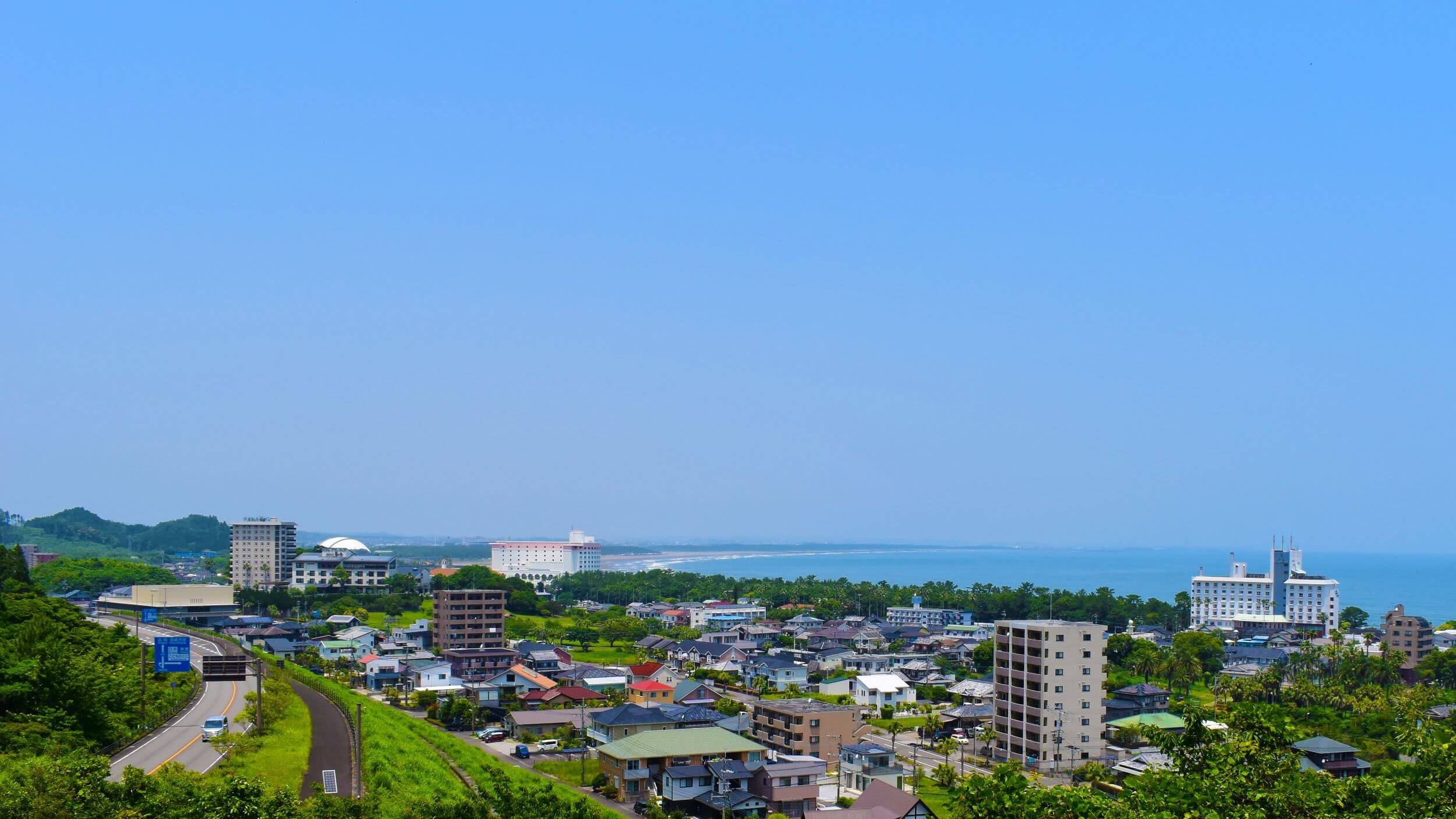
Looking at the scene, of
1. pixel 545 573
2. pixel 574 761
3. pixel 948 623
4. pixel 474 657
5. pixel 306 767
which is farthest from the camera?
pixel 545 573

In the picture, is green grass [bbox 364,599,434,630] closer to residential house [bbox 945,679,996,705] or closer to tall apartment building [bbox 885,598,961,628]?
tall apartment building [bbox 885,598,961,628]

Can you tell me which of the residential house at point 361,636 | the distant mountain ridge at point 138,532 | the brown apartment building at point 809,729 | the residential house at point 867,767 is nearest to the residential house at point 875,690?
the brown apartment building at point 809,729

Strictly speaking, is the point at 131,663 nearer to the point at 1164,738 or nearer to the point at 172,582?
the point at 1164,738

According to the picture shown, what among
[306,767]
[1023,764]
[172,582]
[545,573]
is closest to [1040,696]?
[1023,764]

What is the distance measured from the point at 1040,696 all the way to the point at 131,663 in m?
28.2

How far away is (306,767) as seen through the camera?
22.7 m

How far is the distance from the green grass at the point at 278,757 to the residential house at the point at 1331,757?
2670 cm

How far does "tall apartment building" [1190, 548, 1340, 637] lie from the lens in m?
82.3

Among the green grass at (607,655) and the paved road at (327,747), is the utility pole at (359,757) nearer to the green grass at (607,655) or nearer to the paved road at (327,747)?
the paved road at (327,747)

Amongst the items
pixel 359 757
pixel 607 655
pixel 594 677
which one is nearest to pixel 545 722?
pixel 594 677

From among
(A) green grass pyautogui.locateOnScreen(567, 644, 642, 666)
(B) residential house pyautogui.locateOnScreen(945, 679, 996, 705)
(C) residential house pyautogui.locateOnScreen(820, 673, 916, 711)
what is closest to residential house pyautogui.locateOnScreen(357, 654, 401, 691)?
(A) green grass pyautogui.locateOnScreen(567, 644, 642, 666)

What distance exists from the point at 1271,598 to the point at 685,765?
76404mm

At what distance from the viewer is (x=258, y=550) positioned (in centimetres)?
9438

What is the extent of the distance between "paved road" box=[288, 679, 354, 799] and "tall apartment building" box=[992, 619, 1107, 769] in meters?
20.3
